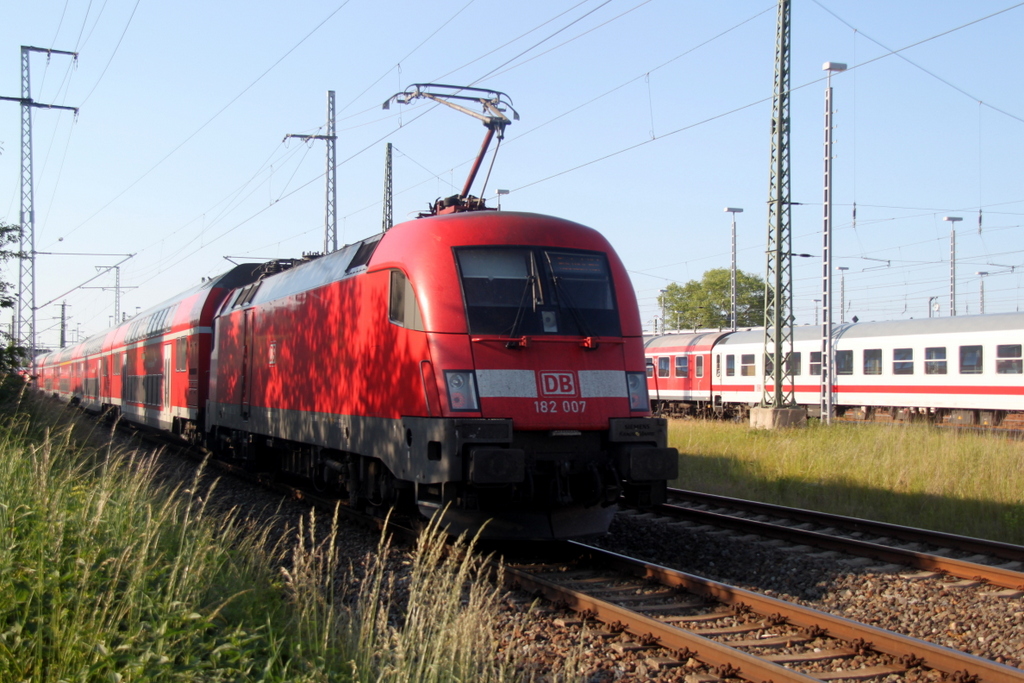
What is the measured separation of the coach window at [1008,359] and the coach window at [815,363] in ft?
19.0

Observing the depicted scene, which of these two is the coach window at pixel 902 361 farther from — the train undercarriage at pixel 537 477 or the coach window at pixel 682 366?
the train undercarriage at pixel 537 477

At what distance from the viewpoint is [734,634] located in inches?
238

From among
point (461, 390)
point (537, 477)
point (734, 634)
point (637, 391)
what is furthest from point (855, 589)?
point (461, 390)

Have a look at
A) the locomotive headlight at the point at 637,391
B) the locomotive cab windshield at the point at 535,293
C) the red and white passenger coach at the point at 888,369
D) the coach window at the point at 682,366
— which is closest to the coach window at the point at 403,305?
the locomotive cab windshield at the point at 535,293

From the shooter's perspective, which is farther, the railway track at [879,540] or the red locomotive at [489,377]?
the red locomotive at [489,377]

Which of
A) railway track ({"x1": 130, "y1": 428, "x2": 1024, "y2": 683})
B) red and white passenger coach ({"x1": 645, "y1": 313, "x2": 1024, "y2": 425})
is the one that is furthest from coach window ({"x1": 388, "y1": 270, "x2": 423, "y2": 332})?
red and white passenger coach ({"x1": 645, "y1": 313, "x2": 1024, "y2": 425})

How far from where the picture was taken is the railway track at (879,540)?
7516mm

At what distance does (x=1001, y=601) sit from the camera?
683cm

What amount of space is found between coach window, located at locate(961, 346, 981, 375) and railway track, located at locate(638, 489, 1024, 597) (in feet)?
49.9

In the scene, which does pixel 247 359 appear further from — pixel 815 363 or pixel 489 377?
pixel 815 363

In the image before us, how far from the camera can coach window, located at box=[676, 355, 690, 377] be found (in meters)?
32.1

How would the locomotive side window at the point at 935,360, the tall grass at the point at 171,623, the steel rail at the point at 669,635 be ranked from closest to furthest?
the tall grass at the point at 171,623 → the steel rail at the point at 669,635 → the locomotive side window at the point at 935,360

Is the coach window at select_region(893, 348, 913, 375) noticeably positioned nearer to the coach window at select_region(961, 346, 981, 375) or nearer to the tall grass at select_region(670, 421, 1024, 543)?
the coach window at select_region(961, 346, 981, 375)

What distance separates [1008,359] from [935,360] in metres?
2.15
